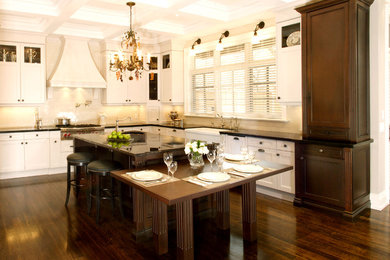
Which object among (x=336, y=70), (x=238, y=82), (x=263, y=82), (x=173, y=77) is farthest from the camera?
(x=173, y=77)

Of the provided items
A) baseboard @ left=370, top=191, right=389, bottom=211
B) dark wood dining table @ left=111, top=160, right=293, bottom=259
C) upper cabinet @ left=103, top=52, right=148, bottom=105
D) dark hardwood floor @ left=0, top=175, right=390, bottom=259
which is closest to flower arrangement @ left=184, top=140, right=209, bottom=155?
dark wood dining table @ left=111, top=160, right=293, bottom=259

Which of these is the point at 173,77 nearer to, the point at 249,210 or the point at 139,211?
the point at 139,211

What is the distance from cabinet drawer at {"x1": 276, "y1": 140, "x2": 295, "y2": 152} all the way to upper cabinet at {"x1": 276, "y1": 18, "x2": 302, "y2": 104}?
0.64 m

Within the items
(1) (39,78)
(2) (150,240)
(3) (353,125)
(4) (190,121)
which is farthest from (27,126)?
(3) (353,125)

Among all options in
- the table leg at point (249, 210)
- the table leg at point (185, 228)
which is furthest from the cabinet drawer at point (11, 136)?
the table leg at point (249, 210)

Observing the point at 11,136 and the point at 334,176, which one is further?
the point at 11,136

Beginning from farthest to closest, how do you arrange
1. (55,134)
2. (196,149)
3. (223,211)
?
(55,134), (223,211), (196,149)

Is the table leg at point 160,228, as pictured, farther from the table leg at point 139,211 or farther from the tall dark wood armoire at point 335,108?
the tall dark wood armoire at point 335,108

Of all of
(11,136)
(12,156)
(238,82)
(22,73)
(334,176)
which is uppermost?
(22,73)

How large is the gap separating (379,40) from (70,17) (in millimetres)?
4694

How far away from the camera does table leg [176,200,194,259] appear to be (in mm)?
2652

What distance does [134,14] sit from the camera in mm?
5605

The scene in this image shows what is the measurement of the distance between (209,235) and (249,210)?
0.53 meters

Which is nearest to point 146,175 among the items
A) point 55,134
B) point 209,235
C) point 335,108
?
point 209,235
